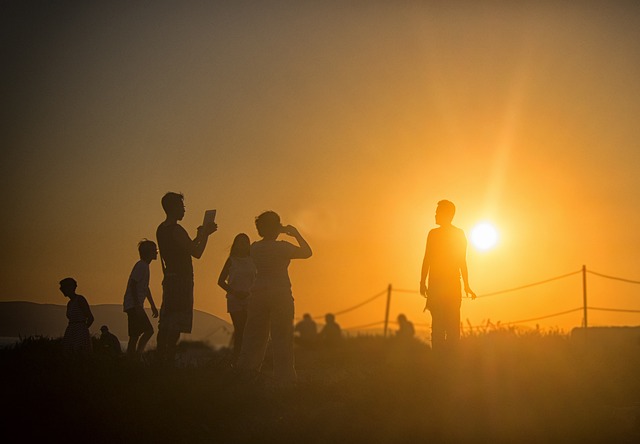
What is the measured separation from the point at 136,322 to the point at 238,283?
1581 mm

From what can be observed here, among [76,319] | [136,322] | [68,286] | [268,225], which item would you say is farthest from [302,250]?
[68,286]

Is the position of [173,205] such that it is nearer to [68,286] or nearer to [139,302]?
[139,302]

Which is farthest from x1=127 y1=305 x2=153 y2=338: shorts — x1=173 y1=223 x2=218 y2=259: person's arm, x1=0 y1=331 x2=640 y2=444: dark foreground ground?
x1=173 y1=223 x2=218 y2=259: person's arm

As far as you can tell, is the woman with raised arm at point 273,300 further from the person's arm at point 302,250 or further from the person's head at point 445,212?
the person's head at point 445,212

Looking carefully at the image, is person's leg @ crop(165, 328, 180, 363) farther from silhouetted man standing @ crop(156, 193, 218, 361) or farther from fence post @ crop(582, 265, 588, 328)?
fence post @ crop(582, 265, 588, 328)

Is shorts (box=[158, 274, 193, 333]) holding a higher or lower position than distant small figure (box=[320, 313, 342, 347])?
lower

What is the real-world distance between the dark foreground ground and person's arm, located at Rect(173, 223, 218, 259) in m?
1.42

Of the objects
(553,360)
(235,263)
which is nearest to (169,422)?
(235,263)

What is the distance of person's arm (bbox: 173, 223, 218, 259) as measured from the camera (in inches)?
456

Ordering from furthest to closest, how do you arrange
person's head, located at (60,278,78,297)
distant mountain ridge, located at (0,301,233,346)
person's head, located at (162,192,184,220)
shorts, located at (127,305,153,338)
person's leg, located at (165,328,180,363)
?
distant mountain ridge, located at (0,301,233,346) < person's head, located at (60,278,78,297) < shorts, located at (127,305,153,338) < person's head, located at (162,192,184,220) < person's leg, located at (165,328,180,363)

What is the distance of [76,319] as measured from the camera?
12992mm

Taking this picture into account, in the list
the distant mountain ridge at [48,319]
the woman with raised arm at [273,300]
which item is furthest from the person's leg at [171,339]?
the distant mountain ridge at [48,319]

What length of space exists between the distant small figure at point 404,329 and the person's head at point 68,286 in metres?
12.3

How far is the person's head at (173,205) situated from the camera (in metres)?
11.7
